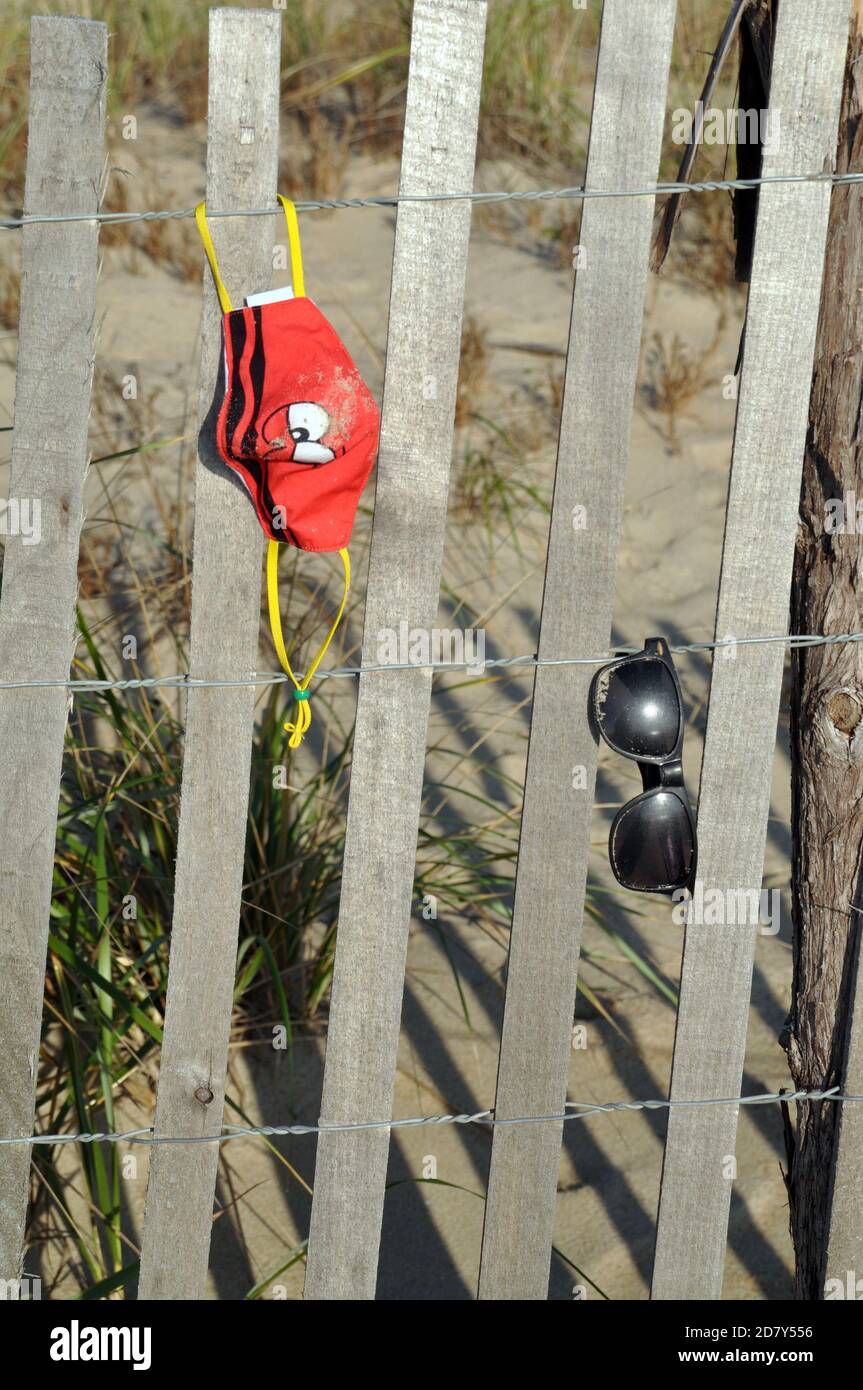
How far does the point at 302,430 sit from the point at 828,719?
722mm

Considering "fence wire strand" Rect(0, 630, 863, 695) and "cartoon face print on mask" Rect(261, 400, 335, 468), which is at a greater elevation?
"cartoon face print on mask" Rect(261, 400, 335, 468)

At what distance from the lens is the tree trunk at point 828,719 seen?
1482mm

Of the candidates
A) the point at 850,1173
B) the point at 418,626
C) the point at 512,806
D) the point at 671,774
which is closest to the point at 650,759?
the point at 671,774

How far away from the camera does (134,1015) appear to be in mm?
2062

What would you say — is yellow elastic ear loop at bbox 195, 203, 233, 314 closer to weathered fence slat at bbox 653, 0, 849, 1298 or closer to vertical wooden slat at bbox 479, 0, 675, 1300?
vertical wooden slat at bbox 479, 0, 675, 1300

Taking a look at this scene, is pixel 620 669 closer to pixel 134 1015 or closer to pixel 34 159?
pixel 34 159

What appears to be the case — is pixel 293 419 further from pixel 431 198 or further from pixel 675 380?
pixel 675 380

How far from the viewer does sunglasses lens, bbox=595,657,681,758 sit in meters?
1.48

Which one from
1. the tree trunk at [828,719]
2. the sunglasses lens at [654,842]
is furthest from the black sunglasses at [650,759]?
the tree trunk at [828,719]

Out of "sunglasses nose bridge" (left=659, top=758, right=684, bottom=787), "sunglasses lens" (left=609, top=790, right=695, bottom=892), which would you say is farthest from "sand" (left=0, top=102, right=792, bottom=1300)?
"sunglasses nose bridge" (left=659, top=758, right=684, bottom=787)

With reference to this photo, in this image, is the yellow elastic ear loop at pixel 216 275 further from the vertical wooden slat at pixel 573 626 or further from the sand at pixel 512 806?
the sand at pixel 512 806

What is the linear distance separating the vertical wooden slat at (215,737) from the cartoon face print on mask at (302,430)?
8 cm

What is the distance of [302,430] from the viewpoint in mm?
1425

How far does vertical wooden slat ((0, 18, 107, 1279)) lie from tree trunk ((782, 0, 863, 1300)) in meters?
0.82
